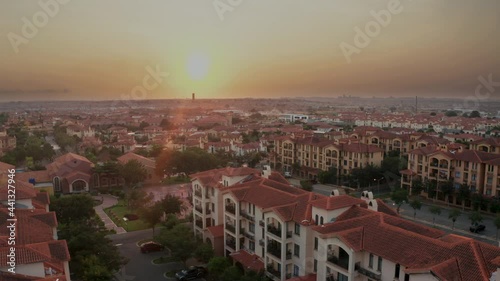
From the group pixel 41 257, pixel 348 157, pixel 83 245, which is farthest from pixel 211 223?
pixel 348 157

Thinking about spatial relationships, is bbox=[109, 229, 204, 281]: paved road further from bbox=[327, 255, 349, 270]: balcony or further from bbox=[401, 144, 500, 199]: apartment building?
bbox=[401, 144, 500, 199]: apartment building

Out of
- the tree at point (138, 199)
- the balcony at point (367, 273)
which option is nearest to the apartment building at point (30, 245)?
the tree at point (138, 199)

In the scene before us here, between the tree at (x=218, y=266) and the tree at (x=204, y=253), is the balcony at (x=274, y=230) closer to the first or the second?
the tree at (x=218, y=266)

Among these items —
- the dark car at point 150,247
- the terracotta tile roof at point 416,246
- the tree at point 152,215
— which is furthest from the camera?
the tree at point 152,215

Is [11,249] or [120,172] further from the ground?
[11,249]

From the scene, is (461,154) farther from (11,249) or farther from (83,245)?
(11,249)

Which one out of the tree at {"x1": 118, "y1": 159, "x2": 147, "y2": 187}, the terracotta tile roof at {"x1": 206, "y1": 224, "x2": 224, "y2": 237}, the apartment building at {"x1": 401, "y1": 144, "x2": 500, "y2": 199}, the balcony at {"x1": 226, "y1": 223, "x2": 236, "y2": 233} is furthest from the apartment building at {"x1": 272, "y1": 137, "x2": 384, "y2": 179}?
the balcony at {"x1": 226, "y1": 223, "x2": 236, "y2": 233}

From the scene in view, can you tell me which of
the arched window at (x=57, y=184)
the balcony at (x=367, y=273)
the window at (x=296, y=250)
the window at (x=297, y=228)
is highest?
the window at (x=297, y=228)
